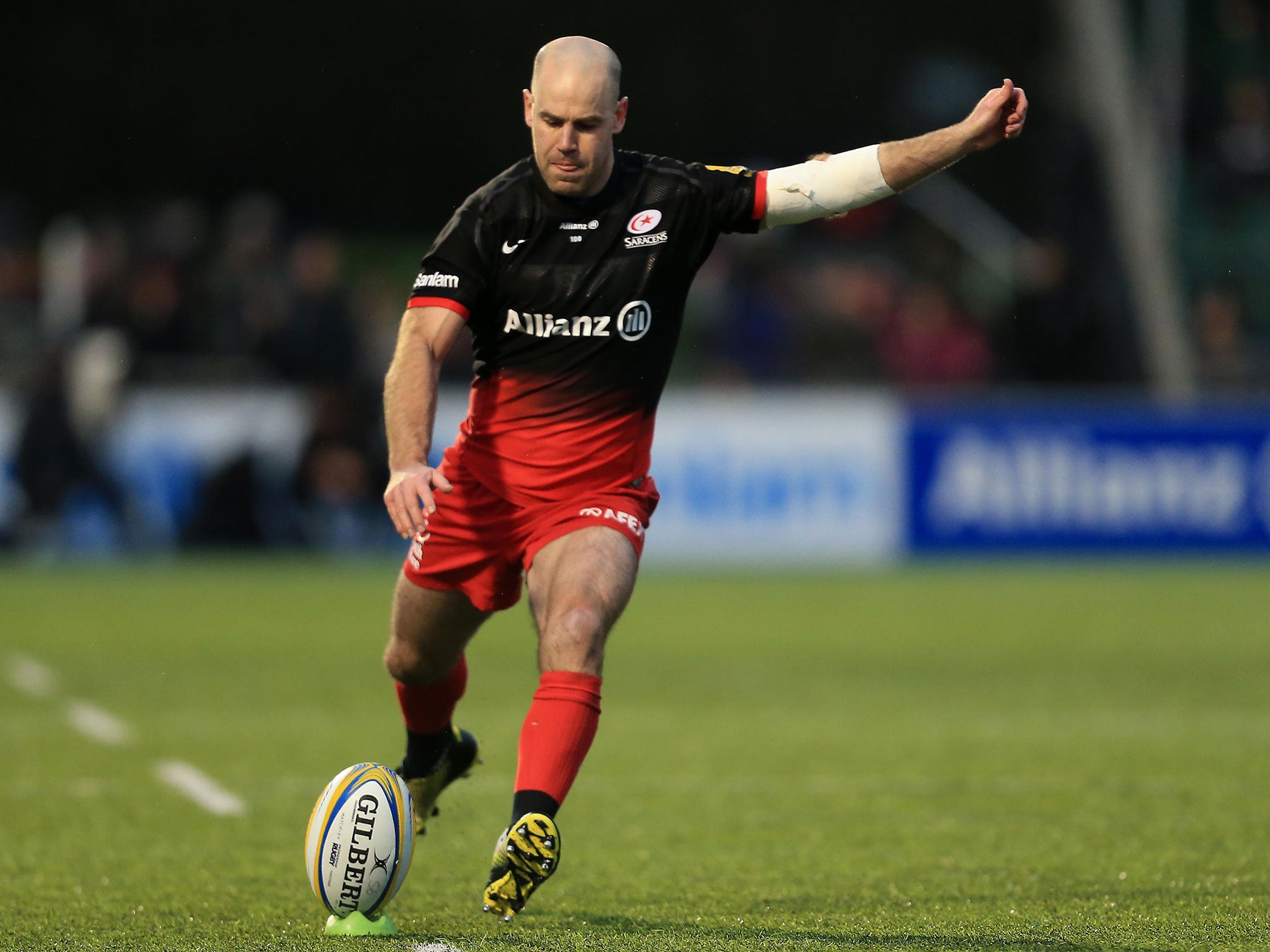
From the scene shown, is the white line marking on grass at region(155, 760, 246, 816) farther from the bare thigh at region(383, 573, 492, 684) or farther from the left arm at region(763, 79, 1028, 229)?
the left arm at region(763, 79, 1028, 229)

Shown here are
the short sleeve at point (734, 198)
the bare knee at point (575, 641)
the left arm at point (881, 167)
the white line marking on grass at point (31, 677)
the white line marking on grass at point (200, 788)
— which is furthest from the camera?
the white line marking on grass at point (31, 677)

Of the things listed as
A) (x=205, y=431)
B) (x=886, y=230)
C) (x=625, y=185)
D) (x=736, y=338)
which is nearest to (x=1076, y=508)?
(x=736, y=338)

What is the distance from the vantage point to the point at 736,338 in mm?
20453

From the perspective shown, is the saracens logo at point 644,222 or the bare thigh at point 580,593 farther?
the saracens logo at point 644,222

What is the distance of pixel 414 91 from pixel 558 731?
21.3 m

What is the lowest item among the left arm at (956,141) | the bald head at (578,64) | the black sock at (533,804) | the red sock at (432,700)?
the black sock at (533,804)

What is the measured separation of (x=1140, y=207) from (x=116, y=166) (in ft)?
39.6

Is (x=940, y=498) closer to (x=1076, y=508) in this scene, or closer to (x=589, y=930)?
(x=1076, y=508)

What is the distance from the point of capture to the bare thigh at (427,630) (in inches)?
248

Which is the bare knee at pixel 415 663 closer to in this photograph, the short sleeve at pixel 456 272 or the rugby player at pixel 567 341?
the rugby player at pixel 567 341

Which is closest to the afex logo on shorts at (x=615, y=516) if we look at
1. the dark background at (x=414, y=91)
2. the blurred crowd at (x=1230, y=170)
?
the blurred crowd at (x=1230, y=170)

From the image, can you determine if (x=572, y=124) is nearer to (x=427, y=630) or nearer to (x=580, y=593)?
(x=580, y=593)

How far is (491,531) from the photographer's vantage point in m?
6.14

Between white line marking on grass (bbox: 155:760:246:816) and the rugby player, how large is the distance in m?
1.82
